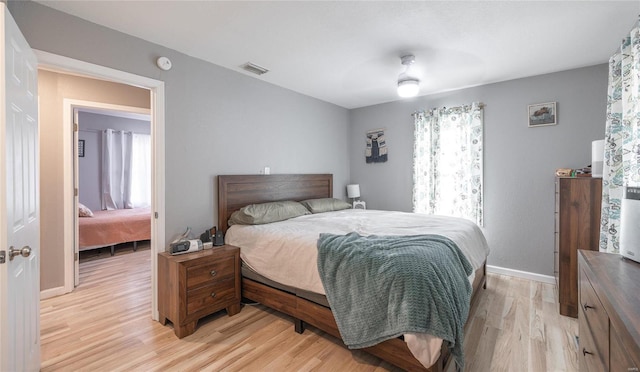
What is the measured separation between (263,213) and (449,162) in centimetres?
271

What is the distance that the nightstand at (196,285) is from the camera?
2.23 m

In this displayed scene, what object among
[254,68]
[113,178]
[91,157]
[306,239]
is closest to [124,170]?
[113,178]

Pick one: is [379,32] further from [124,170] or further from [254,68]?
[124,170]

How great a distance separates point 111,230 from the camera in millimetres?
4410

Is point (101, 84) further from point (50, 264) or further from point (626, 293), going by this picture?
point (626, 293)

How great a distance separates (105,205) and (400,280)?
20.9 ft

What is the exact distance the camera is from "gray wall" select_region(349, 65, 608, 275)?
3078mm

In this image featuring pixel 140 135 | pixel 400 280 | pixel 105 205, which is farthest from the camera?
pixel 140 135

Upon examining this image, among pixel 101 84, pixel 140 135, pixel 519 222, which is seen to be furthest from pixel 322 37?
pixel 140 135

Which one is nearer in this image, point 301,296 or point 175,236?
point 301,296

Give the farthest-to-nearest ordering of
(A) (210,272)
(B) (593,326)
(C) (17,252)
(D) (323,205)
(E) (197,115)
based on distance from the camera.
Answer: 1. (D) (323,205)
2. (E) (197,115)
3. (A) (210,272)
4. (C) (17,252)
5. (B) (593,326)

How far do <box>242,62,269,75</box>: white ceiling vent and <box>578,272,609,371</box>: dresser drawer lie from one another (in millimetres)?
3171

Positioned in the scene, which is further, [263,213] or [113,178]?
[113,178]

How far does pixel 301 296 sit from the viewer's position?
2.25m
